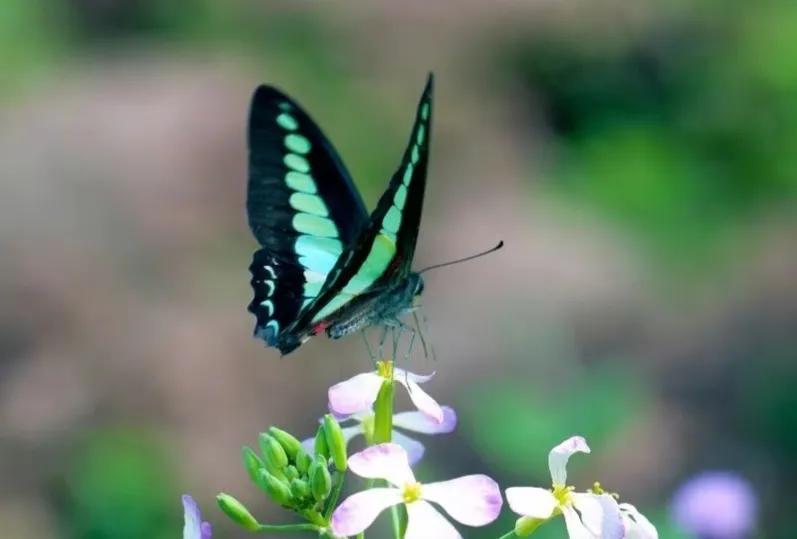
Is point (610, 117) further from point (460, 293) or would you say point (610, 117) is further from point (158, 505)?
point (158, 505)

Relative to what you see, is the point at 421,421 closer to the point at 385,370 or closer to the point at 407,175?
the point at 385,370

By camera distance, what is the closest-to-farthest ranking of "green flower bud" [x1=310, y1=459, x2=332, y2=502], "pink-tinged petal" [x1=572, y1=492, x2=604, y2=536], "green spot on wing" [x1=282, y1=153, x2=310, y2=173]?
1. "pink-tinged petal" [x1=572, y1=492, x2=604, y2=536]
2. "green flower bud" [x1=310, y1=459, x2=332, y2=502]
3. "green spot on wing" [x1=282, y1=153, x2=310, y2=173]

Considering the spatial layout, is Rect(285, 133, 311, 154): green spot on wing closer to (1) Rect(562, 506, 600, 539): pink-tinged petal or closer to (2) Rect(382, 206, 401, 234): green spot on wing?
(2) Rect(382, 206, 401, 234): green spot on wing

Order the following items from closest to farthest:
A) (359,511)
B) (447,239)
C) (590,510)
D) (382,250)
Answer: (359,511)
(590,510)
(382,250)
(447,239)

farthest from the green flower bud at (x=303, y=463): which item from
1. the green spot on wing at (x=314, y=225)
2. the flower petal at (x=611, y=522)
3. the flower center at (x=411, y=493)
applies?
the green spot on wing at (x=314, y=225)

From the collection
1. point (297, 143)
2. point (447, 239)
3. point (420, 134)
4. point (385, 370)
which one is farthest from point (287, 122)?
point (447, 239)

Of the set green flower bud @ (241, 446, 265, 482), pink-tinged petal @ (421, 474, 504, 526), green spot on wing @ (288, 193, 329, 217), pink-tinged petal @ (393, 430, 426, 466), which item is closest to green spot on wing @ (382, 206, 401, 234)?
green spot on wing @ (288, 193, 329, 217)
